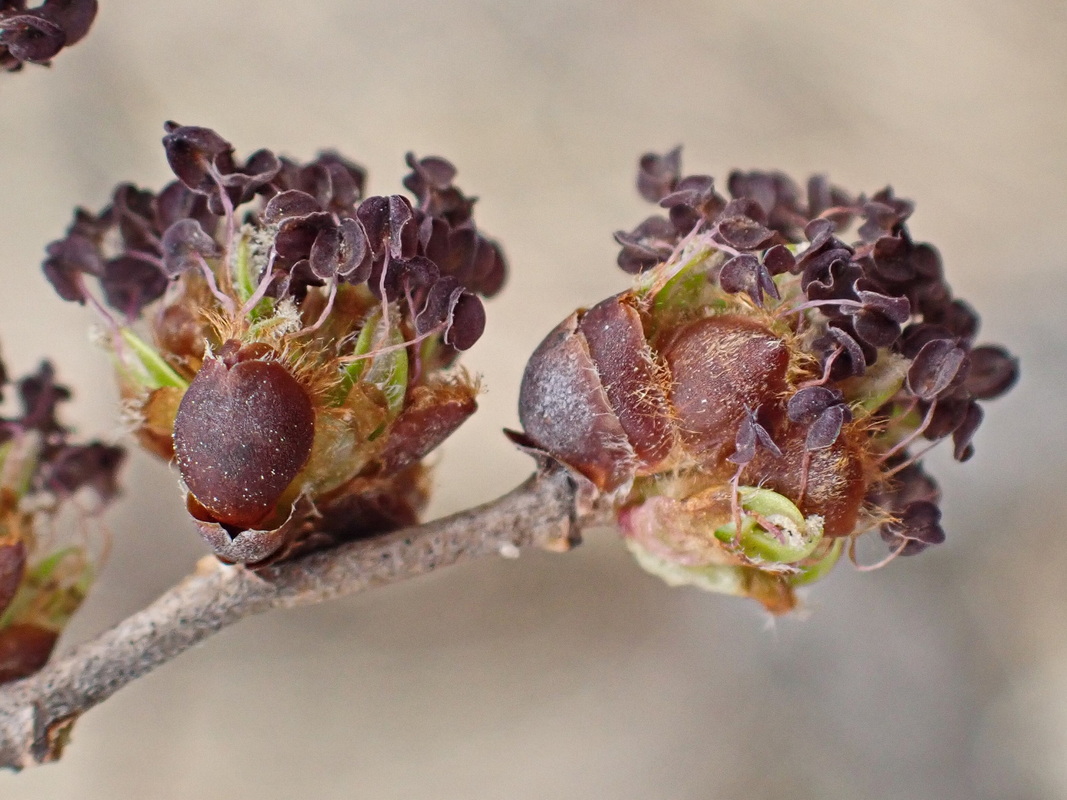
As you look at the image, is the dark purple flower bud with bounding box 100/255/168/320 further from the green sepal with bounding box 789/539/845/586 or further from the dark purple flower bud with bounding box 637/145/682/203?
the green sepal with bounding box 789/539/845/586

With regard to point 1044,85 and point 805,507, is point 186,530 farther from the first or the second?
point 1044,85

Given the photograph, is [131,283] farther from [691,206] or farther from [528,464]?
[528,464]

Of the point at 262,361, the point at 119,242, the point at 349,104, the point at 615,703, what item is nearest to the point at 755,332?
the point at 262,361

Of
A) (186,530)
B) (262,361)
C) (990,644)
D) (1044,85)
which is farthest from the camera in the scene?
(186,530)

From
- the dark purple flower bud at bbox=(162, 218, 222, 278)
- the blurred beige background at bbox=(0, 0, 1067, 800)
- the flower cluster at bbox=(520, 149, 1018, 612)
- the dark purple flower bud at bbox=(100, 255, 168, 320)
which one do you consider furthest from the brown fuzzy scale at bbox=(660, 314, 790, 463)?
the blurred beige background at bbox=(0, 0, 1067, 800)

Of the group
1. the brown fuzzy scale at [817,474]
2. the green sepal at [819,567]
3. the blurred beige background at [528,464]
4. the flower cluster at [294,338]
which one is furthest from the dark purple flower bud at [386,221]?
the blurred beige background at [528,464]

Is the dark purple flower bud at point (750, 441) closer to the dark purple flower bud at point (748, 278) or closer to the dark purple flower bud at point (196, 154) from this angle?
the dark purple flower bud at point (748, 278)
